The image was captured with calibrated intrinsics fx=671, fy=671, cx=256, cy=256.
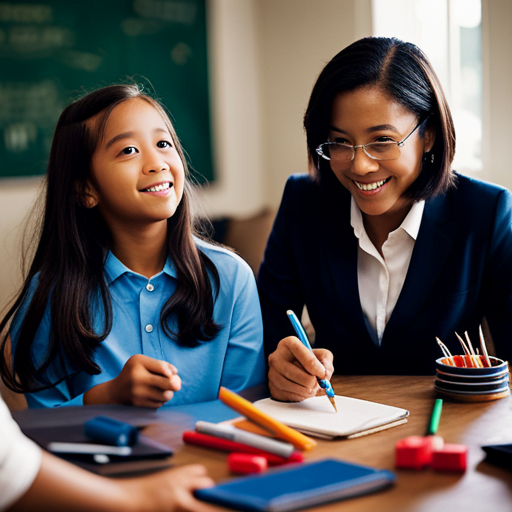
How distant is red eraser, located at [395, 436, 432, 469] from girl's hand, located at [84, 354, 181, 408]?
0.39m

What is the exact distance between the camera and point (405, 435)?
959 mm

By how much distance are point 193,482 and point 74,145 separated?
0.96 m

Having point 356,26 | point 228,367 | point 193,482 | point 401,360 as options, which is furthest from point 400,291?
point 356,26

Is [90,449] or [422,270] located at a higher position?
[422,270]

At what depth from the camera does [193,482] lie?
2.50 ft

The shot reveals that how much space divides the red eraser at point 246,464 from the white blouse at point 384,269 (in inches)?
34.3

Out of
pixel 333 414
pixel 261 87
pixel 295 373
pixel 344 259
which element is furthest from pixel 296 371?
pixel 261 87

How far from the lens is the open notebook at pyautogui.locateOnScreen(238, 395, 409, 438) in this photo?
3.19 feet

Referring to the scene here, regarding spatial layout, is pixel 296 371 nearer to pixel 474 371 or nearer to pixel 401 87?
pixel 474 371

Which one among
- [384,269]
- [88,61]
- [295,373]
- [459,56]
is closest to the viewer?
→ [295,373]

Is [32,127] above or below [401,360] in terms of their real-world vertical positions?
above

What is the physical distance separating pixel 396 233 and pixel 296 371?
2.02 feet

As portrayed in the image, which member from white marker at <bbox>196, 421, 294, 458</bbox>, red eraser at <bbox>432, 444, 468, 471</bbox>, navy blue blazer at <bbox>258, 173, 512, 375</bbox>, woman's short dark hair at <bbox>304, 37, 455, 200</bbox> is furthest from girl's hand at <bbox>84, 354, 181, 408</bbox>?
woman's short dark hair at <bbox>304, 37, 455, 200</bbox>

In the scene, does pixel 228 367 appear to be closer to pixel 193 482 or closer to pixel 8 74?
pixel 193 482
